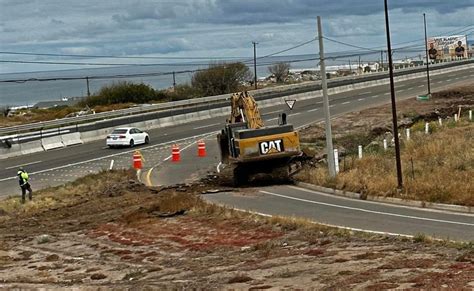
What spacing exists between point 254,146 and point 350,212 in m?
6.12

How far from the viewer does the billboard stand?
153562 mm

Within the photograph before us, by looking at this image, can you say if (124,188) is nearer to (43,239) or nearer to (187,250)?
(43,239)

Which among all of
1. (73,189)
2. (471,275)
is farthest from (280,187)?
(471,275)

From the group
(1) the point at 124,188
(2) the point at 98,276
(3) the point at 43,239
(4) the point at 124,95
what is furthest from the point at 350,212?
(4) the point at 124,95

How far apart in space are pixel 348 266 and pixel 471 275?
2893mm

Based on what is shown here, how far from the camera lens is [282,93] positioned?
3118 inches

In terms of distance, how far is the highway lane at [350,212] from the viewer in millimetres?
20641

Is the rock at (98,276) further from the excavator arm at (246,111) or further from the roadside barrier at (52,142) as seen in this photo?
the roadside barrier at (52,142)

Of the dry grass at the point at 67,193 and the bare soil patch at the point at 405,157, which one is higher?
the dry grass at the point at 67,193

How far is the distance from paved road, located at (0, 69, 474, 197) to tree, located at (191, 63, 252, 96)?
27014mm

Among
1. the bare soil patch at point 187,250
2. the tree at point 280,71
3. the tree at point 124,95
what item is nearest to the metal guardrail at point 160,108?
the tree at point 124,95

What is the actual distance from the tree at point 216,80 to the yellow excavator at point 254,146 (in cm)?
7217

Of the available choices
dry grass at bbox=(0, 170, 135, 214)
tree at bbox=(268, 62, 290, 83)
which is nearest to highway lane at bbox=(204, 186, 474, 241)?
dry grass at bbox=(0, 170, 135, 214)

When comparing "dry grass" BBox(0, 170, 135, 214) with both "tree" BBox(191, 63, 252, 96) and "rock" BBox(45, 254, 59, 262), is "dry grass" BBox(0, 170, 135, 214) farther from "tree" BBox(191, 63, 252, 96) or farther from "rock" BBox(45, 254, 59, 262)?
"tree" BBox(191, 63, 252, 96)
